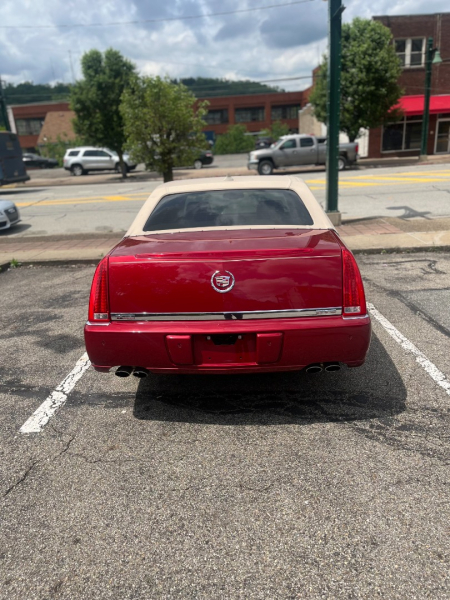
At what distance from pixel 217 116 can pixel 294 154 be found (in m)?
56.4

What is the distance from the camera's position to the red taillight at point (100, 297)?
334 centimetres

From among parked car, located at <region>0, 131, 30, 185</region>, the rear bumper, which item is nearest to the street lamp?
parked car, located at <region>0, 131, 30, 185</region>

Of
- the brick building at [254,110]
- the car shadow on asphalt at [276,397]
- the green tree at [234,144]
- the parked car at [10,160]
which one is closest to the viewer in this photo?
the car shadow on asphalt at [276,397]

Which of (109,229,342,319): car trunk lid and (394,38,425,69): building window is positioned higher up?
(394,38,425,69): building window

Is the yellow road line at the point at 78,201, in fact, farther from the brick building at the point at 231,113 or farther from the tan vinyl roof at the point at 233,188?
the brick building at the point at 231,113

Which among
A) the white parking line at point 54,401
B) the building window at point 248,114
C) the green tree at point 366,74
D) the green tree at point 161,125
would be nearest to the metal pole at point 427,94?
the green tree at point 366,74

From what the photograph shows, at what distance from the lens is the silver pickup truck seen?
25.3 m

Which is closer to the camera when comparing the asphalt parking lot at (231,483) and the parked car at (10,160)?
the asphalt parking lot at (231,483)

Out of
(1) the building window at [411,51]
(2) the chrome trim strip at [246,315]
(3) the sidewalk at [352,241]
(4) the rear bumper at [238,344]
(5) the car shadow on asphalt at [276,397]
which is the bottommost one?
(3) the sidewalk at [352,241]

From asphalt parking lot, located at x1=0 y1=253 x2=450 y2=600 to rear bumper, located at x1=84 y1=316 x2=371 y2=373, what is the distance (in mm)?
481

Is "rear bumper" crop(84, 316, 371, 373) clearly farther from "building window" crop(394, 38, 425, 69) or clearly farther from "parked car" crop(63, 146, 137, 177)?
"building window" crop(394, 38, 425, 69)

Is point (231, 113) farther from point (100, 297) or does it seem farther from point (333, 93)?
point (100, 297)

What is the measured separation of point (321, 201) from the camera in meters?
15.1

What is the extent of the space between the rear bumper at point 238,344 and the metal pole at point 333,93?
7.53 m
